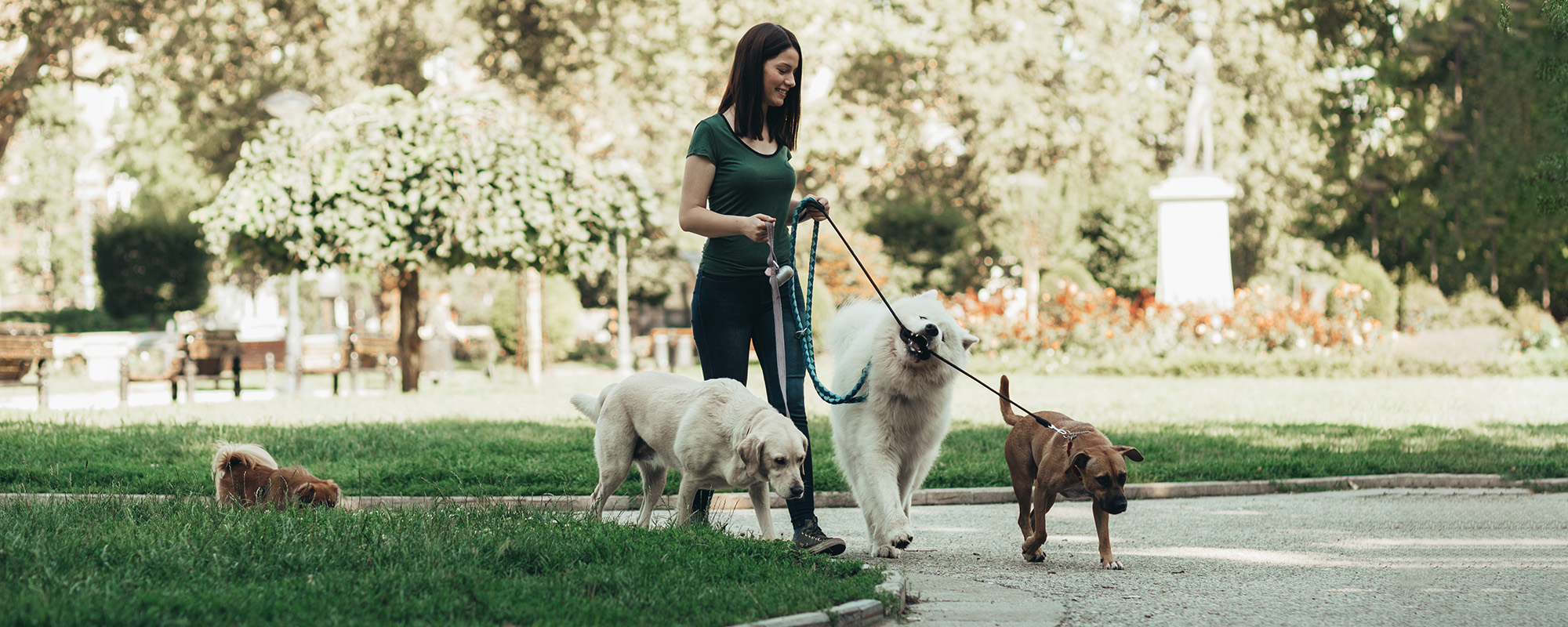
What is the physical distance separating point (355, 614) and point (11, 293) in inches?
2809

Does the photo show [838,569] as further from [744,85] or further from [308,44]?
[308,44]

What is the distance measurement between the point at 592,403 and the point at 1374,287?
22.5m

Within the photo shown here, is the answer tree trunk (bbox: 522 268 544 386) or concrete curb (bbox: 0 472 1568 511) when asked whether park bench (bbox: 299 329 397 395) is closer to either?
tree trunk (bbox: 522 268 544 386)

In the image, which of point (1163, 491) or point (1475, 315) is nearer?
point (1163, 491)

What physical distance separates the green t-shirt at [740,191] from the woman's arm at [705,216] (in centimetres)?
5

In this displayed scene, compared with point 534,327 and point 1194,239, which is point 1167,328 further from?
point 534,327

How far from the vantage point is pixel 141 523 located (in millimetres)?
5367

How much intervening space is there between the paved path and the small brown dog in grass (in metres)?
2.34

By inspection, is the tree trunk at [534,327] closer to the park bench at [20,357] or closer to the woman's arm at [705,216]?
the park bench at [20,357]

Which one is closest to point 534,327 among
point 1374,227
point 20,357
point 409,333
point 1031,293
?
point 409,333

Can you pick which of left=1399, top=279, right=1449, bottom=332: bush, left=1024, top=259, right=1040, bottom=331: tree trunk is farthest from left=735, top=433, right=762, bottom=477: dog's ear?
left=1399, top=279, right=1449, bottom=332: bush

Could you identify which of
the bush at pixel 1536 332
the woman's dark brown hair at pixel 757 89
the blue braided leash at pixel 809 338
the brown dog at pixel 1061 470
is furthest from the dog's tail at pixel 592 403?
the bush at pixel 1536 332

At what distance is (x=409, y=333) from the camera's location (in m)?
18.3

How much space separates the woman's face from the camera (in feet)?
17.6
